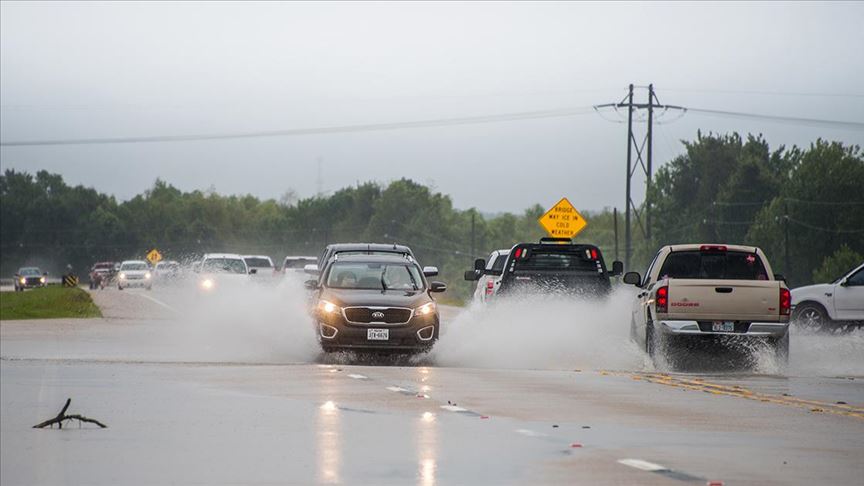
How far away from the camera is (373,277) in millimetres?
25969

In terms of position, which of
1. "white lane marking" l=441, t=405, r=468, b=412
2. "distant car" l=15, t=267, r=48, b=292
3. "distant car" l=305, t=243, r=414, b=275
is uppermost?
"distant car" l=305, t=243, r=414, b=275

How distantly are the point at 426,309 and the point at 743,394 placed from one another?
23.9ft

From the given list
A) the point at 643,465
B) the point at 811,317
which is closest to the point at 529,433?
the point at 643,465

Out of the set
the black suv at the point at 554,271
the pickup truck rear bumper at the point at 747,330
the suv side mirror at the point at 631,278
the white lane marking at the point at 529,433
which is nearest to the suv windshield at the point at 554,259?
the black suv at the point at 554,271

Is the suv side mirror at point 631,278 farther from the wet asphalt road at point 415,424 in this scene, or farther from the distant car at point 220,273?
the distant car at point 220,273

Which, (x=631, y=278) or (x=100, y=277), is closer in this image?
(x=631, y=278)

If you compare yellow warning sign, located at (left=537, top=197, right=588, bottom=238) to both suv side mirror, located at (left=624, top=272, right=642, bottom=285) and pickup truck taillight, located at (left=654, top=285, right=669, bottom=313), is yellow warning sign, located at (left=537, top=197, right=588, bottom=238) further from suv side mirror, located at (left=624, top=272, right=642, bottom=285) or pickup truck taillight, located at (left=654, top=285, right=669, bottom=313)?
pickup truck taillight, located at (left=654, top=285, right=669, bottom=313)

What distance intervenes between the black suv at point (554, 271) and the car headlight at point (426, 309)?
2.57 metres

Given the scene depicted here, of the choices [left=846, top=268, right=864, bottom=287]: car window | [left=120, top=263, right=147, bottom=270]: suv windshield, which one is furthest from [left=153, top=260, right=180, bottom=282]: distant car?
[left=846, top=268, right=864, bottom=287]: car window

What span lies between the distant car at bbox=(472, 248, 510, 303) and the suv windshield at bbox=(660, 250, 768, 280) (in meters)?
4.61

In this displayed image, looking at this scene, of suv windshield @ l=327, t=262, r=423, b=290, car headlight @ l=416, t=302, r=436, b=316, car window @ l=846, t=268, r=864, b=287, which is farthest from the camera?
car window @ l=846, t=268, r=864, b=287

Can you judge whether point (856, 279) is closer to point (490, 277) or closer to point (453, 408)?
point (490, 277)

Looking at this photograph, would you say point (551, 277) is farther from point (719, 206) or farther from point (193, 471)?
point (719, 206)

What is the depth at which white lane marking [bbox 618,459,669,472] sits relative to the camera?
36.6ft
